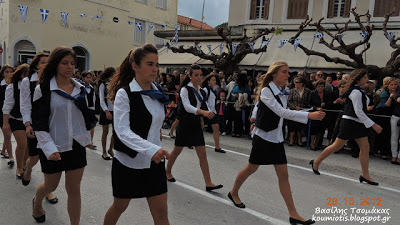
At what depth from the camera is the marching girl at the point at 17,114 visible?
5250 millimetres

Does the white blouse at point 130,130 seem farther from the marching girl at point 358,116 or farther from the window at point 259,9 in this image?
the window at point 259,9

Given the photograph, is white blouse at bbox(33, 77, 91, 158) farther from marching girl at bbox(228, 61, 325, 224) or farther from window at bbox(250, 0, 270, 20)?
window at bbox(250, 0, 270, 20)

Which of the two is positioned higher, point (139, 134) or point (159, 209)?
point (139, 134)

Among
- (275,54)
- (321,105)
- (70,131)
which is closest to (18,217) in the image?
(70,131)

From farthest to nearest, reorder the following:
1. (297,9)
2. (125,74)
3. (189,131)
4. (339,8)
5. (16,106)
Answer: (297,9), (339,8), (16,106), (189,131), (125,74)

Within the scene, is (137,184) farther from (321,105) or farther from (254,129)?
(321,105)

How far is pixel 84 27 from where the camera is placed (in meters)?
24.0

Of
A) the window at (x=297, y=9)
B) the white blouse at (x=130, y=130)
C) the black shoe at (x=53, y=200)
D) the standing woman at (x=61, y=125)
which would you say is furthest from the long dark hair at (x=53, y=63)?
the window at (x=297, y=9)

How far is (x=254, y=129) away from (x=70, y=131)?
7.05 ft

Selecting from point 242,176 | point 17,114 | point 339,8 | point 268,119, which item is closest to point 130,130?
point 268,119

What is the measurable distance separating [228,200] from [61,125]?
248 centimetres

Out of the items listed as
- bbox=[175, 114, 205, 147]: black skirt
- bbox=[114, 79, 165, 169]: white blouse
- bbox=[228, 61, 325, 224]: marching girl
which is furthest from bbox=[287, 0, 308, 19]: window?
bbox=[114, 79, 165, 169]: white blouse

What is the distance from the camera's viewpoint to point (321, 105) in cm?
895

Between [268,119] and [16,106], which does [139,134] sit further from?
[16,106]
